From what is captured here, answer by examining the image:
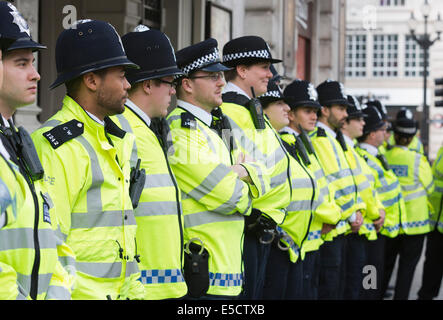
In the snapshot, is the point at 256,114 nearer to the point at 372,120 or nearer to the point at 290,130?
the point at 290,130

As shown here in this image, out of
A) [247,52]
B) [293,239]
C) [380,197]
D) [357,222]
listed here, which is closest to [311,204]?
[293,239]

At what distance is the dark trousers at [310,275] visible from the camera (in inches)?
267

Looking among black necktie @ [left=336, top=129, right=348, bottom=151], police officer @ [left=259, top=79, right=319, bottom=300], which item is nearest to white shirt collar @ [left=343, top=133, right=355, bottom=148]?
black necktie @ [left=336, top=129, right=348, bottom=151]

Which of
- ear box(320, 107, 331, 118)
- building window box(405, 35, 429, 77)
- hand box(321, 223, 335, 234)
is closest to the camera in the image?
hand box(321, 223, 335, 234)

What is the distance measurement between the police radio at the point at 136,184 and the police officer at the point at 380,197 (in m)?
5.05

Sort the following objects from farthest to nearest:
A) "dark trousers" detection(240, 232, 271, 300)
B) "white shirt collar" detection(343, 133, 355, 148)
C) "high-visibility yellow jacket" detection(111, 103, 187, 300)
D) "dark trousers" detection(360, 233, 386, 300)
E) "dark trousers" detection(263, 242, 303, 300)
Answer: "dark trousers" detection(360, 233, 386, 300) → "white shirt collar" detection(343, 133, 355, 148) → "dark trousers" detection(263, 242, 303, 300) → "dark trousers" detection(240, 232, 271, 300) → "high-visibility yellow jacket" detection(111, 103, 187, 300)

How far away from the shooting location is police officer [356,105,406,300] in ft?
28.7

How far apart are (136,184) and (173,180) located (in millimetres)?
337

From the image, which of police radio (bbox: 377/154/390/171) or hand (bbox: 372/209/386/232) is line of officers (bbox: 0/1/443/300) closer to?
hand (bbox: 372/209/386/232)

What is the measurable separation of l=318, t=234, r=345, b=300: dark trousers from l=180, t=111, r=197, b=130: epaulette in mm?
3015

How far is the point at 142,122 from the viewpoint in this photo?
14.5 ft

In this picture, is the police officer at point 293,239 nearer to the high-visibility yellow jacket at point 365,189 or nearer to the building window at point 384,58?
the high-visibility yellow jacket at point 365,189
